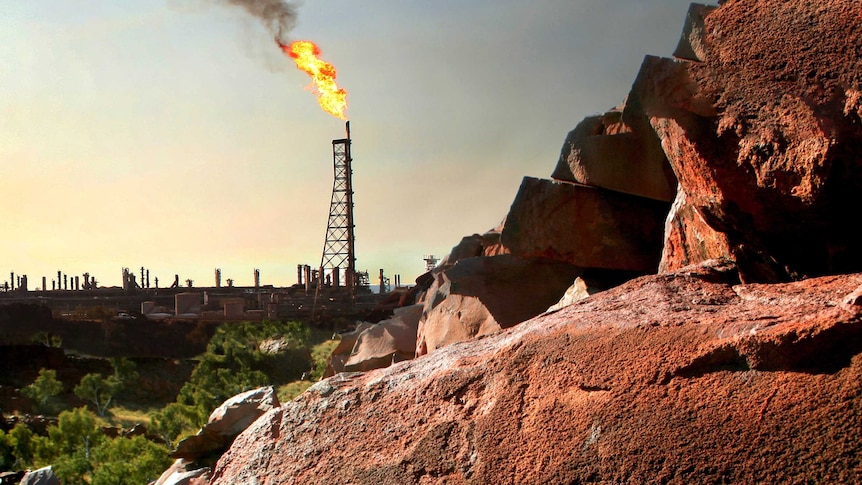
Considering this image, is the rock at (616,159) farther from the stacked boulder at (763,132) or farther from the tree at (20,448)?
the tree at (20,448)

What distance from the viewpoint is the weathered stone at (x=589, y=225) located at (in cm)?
682

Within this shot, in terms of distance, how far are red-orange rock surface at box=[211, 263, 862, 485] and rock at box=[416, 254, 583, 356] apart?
5542 mm

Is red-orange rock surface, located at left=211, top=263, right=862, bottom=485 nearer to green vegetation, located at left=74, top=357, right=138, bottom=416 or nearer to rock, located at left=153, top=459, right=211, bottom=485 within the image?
rock, located at left=153, top=459, right=211, bottom=485

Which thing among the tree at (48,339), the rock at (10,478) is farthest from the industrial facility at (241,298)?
the rock at (10,478)

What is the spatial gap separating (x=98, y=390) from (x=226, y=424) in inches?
740

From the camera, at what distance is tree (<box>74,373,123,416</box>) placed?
75.6 ft

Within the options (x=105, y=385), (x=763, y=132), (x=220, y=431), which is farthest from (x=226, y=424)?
(x=105, y=385)

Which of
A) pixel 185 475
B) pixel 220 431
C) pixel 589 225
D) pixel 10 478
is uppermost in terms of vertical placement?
pixel 589 225

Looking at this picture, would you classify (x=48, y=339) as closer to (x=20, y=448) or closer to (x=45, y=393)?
(x=45, y=393)

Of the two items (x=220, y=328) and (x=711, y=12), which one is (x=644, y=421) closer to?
(x=711, y=12)

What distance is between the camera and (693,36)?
3793 millimetres

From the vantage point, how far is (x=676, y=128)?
3.97 m

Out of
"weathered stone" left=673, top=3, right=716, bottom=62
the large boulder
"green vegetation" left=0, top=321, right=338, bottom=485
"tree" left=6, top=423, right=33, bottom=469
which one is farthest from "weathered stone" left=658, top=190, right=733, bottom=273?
"tree" left=6, top=423, right=33, bottom=469

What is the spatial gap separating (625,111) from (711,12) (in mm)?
1832
